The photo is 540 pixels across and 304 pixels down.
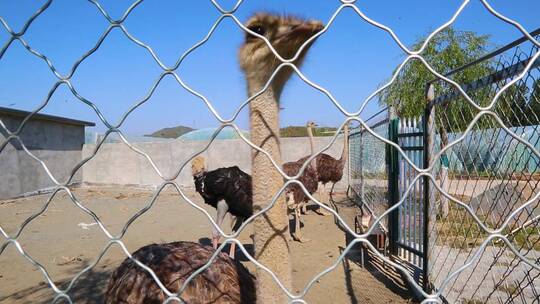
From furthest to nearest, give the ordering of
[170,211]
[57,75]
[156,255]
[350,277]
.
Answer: [170,211]
[350,277]
[156,255]
[57,75]

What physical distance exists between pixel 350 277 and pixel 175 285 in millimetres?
2740

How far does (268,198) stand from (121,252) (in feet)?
14.2

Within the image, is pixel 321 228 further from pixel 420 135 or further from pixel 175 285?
pixel 175 285

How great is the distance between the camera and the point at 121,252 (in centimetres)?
521

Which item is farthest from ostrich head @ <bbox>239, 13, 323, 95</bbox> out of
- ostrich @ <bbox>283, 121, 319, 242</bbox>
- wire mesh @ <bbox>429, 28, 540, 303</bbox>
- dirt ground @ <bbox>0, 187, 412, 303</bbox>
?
ostrich @ <bbox>283, 121, 319, 242</bbox>

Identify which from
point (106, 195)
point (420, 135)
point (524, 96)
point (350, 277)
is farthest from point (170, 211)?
point (524, 96)

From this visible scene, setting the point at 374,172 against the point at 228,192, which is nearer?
the point at 228,192

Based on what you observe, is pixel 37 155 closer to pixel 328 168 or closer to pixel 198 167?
pixel 328 168

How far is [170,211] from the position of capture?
8.86m

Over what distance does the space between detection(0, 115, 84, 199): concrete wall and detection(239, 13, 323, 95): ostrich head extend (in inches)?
434

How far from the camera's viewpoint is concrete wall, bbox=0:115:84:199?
11.4 m

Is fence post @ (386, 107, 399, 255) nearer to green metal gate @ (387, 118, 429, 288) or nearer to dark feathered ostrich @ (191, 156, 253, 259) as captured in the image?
green metal gate @ (387, 118, 429, 288)

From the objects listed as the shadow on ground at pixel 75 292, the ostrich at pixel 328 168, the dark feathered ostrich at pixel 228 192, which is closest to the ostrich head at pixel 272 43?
the shadow on ground at pixel 75 292

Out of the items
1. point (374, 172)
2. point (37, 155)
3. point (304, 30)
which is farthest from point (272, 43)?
point (37, 155)
